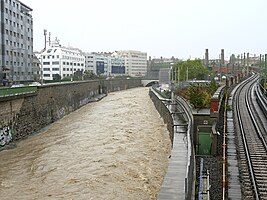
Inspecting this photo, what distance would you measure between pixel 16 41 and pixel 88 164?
53035 millimetres

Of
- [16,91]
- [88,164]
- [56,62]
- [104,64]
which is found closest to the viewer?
[88,164]

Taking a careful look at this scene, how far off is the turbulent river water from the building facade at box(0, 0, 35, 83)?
30211 millimetres

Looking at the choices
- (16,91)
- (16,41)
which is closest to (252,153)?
(16,91)

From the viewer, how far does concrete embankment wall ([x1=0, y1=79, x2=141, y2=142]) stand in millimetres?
27750

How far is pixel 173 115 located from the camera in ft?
90.9

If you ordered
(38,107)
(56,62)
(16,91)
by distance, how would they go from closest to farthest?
(16,91)
(38,107)
(56,62)

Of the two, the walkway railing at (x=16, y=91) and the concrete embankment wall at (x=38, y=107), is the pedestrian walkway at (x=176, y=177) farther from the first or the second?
the concrete embankment wall at (x=38, y=107)

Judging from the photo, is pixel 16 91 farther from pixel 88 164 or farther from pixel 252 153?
pixel 252 153

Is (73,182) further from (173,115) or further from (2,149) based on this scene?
(173,115)

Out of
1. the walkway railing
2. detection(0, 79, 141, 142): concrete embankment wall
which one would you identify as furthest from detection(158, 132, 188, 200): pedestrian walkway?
detection(0, 79, 141, 142): concrete embankment wall

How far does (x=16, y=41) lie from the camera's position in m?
68.0

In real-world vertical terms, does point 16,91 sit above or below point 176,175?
above

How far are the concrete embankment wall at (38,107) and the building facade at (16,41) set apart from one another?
11375 millimetres

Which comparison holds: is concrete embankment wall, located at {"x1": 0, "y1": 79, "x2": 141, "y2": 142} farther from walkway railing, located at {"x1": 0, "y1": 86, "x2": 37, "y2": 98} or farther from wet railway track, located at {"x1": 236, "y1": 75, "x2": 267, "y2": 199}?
wet railway track, located at {"x1": 236, "y1": 75, "x2": 267, "y2": 199}
